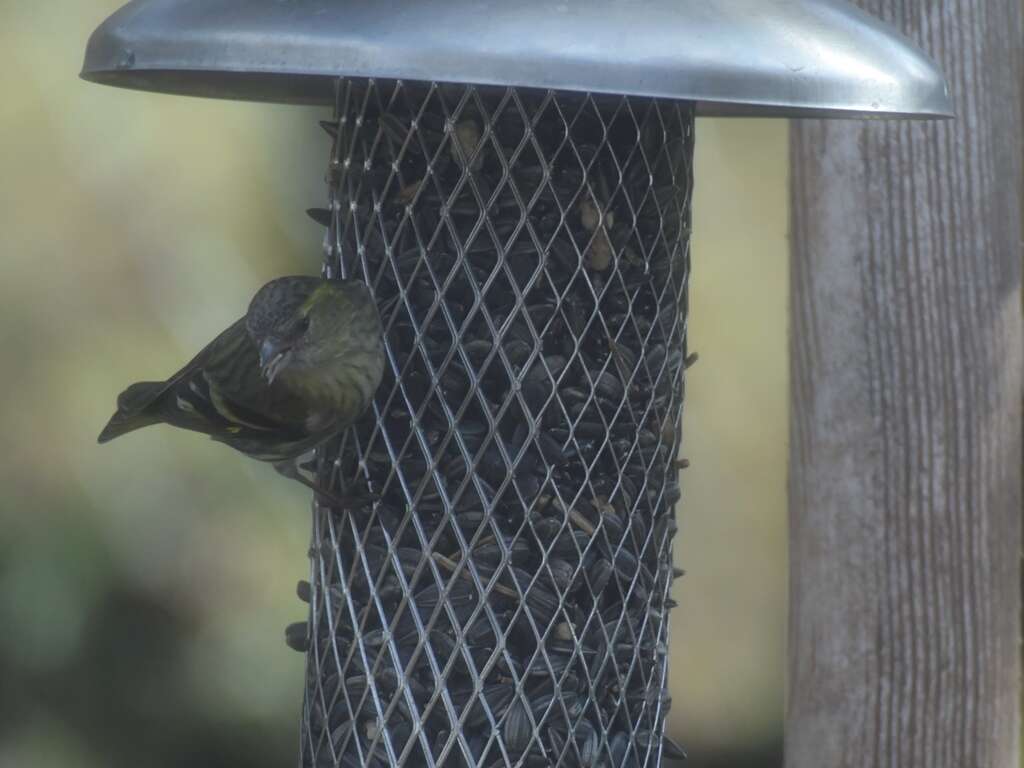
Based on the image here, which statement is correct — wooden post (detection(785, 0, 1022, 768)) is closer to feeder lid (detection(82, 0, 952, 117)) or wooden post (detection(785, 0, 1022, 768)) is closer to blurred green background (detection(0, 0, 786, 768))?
feeder lid (detection(82, 0, 952, 117))

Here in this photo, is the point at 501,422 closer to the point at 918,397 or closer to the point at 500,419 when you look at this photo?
the point at 500,419

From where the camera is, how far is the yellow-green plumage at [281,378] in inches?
83.5

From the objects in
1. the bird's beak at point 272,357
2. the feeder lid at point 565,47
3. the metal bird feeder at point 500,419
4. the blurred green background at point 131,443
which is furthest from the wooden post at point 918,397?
the blurred green background at point 131,443

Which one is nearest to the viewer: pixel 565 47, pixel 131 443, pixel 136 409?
pixel 565 47

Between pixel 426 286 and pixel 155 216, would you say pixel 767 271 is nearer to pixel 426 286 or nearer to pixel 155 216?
pixel 155 216

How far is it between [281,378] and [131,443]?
1.59 meters

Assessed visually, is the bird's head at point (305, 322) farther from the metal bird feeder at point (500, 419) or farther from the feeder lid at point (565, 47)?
the feeder lid at point (565, 47)

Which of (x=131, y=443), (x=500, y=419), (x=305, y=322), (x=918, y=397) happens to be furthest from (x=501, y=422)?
(x=131, y=443)

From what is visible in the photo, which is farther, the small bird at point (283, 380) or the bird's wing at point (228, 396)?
the bird's wing at point (228, 396)

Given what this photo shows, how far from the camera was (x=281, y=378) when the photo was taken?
2330 mm

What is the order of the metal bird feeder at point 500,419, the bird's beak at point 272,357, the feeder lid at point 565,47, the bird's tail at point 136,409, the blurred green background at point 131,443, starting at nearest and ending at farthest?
the feeder lid at point 565,47, the metal bird feeder at point 500,419, the bird's beak at point 272,357, the bird's tail at point 136,409, the blurred green background at point 131,443

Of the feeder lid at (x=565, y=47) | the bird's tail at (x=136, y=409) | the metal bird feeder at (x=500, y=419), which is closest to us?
the feeder lid at (x=565, y=47)

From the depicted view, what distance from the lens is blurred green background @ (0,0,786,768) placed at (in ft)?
12.3

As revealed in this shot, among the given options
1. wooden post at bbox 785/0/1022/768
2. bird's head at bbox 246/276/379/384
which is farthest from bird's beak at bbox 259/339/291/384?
wooden post at bbox 785/0/1022/768
